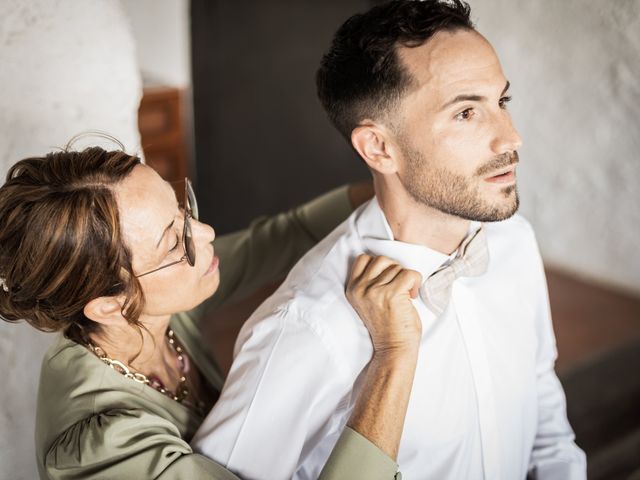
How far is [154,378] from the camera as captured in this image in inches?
60.4

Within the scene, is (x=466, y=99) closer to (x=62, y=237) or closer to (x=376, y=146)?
(x=376, y=146)

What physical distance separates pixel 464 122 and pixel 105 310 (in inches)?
33.1

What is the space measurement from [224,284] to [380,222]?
518mm

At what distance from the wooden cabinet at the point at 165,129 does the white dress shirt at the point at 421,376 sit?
3.17m

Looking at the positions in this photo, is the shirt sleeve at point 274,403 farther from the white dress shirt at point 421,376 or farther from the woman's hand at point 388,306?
the woman's hand at point 388,306

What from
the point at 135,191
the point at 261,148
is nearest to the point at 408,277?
the point at 135,191

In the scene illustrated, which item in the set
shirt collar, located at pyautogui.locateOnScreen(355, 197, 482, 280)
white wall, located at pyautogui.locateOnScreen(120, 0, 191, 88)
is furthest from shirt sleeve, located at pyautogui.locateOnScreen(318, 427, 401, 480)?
white wall, located at pyautogui.locateOnScreen(120, 0, 191, 88)

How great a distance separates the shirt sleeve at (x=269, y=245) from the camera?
1.83 meters

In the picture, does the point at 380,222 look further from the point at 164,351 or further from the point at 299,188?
the point at 299,188

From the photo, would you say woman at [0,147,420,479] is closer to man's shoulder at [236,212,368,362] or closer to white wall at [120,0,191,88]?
man's shoulder at [236,212,368,362]

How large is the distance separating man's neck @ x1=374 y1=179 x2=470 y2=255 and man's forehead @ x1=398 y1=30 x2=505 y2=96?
0.84 feet

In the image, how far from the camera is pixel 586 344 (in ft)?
9.02

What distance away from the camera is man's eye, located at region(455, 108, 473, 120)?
1420mm

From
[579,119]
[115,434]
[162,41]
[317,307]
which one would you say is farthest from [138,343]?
[162,41]
